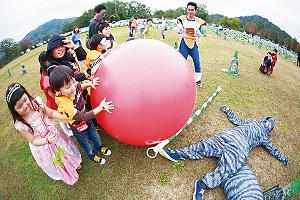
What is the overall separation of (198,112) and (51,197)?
344 centimetres

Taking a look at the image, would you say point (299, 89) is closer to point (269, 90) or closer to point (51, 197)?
→ point (269, 90)

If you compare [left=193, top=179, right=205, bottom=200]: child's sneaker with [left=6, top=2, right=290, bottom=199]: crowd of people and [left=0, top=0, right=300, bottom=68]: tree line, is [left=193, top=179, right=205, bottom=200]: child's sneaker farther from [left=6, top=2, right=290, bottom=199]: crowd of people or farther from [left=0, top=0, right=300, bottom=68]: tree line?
[left=0, top=0, right=300, bottom=68]: tree line

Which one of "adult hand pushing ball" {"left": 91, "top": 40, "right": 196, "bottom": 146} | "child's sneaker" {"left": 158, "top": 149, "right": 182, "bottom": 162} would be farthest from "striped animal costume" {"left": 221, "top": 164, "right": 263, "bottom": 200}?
"adult hand pushing ball" {"left": 91, "top": 40, "right": 196, "bottom": 146}

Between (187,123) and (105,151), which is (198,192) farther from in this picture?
(105,151)

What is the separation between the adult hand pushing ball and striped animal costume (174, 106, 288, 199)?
1.17 m

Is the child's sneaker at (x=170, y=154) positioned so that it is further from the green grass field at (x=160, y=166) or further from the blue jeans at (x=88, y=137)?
the blue jeans at (x=88, y=137)

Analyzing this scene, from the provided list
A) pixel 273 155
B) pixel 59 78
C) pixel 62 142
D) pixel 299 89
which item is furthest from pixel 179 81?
pixel 299 89

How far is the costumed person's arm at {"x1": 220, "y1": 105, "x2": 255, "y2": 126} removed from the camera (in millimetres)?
6199

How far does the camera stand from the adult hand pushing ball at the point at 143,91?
3895mm

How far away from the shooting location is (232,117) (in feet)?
21.0

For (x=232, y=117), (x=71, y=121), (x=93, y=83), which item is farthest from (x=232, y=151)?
(x=71, y=121)

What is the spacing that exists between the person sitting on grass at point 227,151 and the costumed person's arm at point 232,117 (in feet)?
0.47

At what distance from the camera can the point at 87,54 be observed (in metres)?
4.98

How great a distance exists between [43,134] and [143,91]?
5.22 ft
